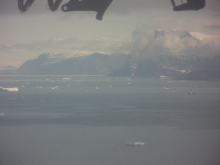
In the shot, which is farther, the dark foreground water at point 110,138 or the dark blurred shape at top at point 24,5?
the dark foreground water at point 110,138

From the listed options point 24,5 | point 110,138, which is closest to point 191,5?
point 24,5

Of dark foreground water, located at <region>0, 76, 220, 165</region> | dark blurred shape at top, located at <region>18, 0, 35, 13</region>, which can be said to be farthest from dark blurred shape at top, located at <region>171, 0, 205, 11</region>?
dark foreground water, located at <region>0, 76, 220, 165</region>

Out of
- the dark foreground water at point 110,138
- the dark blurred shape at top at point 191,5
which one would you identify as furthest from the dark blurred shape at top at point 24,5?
the dark foreground water at point 110,138

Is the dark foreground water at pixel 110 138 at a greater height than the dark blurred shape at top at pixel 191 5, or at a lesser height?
lesser

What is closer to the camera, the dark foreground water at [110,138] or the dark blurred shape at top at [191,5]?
the dark blurred shape at top at [191,5]

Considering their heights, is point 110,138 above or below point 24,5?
below

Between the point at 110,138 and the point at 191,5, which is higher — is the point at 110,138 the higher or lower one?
the lower one

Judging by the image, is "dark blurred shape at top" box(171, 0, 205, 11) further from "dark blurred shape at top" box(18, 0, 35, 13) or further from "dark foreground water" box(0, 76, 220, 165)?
"dark foreground water" box(0, 76, 220, 165)

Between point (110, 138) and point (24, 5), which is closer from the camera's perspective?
point (24, 5)

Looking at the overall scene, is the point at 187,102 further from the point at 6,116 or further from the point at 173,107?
the point at 6,116

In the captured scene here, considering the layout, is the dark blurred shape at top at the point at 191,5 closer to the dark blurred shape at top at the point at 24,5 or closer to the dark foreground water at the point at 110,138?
the dark blurred shape at top at the point at 24,5

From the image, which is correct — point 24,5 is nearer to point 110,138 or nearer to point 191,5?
point 191,5
